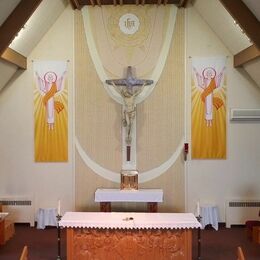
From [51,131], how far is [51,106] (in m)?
0.48

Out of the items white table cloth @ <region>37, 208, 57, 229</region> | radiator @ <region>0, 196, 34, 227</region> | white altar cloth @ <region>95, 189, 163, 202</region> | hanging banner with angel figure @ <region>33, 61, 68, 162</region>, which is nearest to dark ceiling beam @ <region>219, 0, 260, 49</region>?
white altar cloth @ <region>95, 189, 163, 202</region>

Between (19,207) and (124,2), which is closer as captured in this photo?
(124,2)

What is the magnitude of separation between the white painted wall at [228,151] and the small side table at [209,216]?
0.15m

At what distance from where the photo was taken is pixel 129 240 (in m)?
5.00

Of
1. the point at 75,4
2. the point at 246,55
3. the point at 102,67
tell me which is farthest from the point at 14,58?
the point at 246,55

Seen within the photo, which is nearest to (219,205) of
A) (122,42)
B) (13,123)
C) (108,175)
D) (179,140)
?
(179,140)

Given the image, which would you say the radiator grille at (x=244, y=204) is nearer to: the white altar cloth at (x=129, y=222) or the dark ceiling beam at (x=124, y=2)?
the white altar cloth at (x=129, y=222)

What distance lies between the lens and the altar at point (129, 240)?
4.98 m

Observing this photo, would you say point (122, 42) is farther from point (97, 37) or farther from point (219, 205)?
point (219, 205)

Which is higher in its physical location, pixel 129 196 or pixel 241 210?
pixel 129 196

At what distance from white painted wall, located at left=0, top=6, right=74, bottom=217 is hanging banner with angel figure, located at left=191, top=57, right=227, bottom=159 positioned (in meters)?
2.36

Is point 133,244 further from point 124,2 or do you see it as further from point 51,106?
point 124,2

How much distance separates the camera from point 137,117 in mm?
7566

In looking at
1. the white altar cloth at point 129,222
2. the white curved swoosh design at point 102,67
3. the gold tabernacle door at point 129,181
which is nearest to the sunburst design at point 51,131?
the white curved swoosh design at point 102,67
